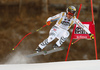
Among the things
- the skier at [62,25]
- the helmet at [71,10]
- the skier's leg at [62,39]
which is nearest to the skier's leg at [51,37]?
the skier at [62,25]

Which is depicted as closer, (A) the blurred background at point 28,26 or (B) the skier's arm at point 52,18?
(B) the skier's arm at point 52,18

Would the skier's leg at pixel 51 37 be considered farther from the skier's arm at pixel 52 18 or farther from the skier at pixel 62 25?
the skier's arm at pixel 52 18

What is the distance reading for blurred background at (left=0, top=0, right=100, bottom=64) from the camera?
134 inches

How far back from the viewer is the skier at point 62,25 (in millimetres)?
3209

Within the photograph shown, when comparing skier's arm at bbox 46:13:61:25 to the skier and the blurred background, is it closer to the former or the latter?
the skier

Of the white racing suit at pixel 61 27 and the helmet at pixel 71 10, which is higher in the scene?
the helmet at pixel 71 10

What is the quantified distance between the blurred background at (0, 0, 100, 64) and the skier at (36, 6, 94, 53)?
0.12 m

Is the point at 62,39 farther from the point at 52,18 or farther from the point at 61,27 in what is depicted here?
the point at 52,18

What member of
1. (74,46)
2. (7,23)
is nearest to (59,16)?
(74,46)

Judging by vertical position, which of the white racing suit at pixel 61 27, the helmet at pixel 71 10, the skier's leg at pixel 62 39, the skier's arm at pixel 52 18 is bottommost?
the skier's leg at pixel 62 39

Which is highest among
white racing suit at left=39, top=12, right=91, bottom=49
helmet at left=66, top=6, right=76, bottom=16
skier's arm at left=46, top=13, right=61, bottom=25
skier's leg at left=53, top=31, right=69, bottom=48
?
helmet at left=66, top=6, right=76, bottom=16

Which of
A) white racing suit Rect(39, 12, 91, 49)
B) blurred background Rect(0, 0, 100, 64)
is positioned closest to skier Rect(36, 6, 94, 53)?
white racing suit Rect(39, 12, 91, 49)

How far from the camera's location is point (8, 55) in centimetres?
339

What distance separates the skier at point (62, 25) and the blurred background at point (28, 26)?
121 mm
